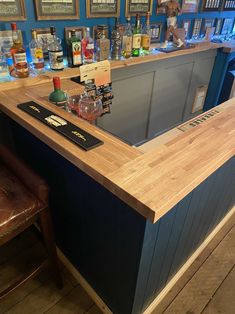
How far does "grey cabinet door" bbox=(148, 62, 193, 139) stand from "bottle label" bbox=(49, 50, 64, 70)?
91 centimetres

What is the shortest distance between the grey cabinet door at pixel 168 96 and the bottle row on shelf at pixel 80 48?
0.35 meters

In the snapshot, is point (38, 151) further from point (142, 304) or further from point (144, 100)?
point (144, 100)

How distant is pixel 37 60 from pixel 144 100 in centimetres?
95

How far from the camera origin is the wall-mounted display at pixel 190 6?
2.30 m

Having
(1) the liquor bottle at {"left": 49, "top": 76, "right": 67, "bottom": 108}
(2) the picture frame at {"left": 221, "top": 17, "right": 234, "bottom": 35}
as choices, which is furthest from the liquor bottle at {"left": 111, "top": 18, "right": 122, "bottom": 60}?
(2) the picture frame at {"left": 221, "top": 17, "right": 234, "bottom": 35}

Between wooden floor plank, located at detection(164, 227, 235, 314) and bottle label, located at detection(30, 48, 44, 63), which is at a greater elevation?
bottle label, located at detection(30, 48, 44, 63)

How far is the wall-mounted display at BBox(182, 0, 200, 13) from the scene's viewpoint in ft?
7.55

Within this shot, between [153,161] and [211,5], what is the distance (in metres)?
2.60

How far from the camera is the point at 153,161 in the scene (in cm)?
73

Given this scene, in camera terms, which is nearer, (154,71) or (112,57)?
(112,57)

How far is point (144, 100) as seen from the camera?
6.81 feet

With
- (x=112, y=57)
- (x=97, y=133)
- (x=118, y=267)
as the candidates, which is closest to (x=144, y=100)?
(x=112, y=57)

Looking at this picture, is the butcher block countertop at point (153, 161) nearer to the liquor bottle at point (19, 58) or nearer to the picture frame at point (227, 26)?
the liquor bottle at point (19, 58)

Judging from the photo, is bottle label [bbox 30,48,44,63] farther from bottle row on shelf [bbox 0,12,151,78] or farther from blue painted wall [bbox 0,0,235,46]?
blue painted wall [bbox 0,0,235,46]
